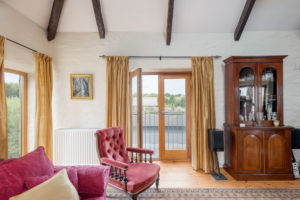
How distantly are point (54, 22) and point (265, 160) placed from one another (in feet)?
Result: 14.5

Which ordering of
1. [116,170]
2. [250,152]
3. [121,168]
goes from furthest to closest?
[250,152]
[116,170]
[121,168]

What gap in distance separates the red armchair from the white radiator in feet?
2.75

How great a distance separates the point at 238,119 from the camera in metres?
2.82

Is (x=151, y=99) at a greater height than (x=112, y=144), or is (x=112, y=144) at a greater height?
(x=151, y=99)

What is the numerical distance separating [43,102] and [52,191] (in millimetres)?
2109

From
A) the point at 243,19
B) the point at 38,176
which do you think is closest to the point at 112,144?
the point at 38,176

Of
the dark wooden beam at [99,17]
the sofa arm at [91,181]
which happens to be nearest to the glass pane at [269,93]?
the sofa arm at [91,181]

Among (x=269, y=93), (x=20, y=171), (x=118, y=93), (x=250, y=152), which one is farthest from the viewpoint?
(x=118, y=93)

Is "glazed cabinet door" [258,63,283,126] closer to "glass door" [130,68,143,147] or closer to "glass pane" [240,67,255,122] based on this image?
"glass pane" [240,67,255,122]

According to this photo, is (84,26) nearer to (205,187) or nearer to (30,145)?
(30,145)

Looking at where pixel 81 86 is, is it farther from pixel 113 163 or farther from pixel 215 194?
pixel 215 194

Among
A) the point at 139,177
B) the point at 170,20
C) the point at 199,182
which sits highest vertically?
the point at 170,20

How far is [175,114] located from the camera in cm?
371

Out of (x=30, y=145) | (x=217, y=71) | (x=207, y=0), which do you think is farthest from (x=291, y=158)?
(x=30, y=145)
